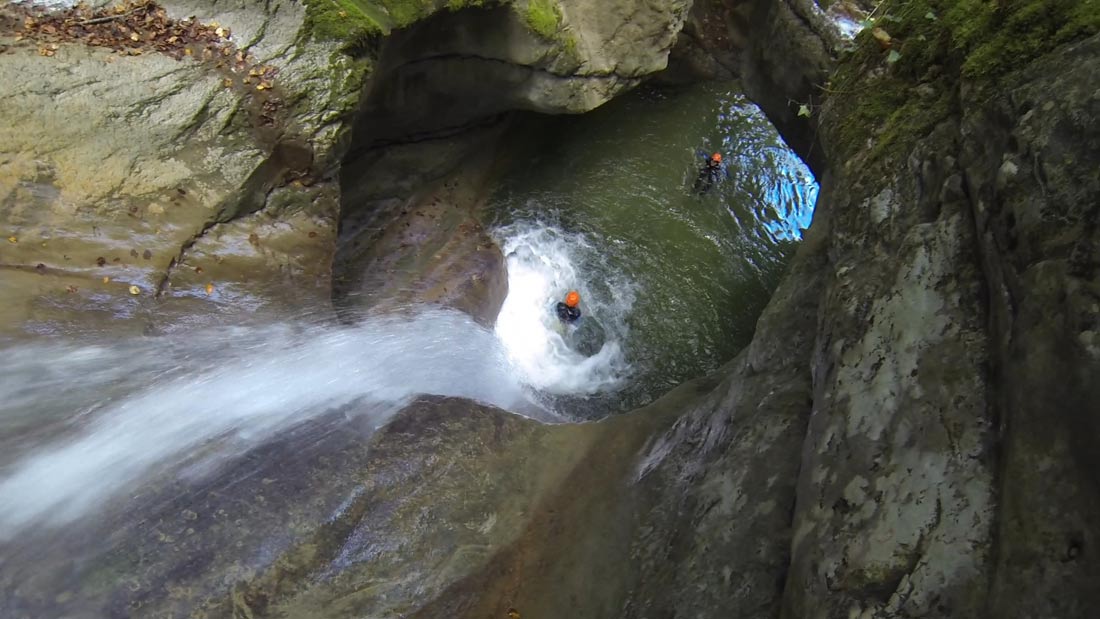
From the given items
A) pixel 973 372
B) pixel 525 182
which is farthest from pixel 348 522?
pixel 525 182

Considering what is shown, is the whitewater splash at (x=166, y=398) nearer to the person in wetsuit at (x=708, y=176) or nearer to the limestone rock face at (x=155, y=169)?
the limestone rock face at (x=155, y=169)

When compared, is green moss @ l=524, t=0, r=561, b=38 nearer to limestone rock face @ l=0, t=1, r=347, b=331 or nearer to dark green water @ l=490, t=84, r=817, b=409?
dark green water @ l=490, t=84, r=817, b=409

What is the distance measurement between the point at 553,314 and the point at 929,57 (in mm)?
5685

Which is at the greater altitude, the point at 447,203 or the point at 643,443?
the point at 447,203

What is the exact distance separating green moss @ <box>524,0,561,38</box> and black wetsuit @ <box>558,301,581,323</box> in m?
3.51

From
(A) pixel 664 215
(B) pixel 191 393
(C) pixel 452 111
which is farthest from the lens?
(A) pixel 664 215

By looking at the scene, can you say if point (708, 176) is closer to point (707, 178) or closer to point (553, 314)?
point (707, 178)

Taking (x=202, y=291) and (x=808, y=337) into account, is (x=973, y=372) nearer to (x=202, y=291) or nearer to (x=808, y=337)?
(x=808, y=337)

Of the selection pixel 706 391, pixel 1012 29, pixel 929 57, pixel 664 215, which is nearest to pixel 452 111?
pixel 664 215

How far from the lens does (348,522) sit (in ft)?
14.3

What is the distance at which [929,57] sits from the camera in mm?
3695

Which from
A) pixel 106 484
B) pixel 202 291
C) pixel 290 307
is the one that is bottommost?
pixel 106 484

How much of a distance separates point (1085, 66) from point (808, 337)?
2.07m

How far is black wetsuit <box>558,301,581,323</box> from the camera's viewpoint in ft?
28.1
